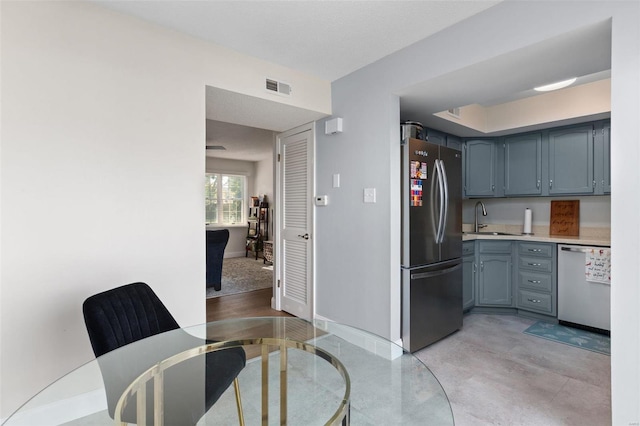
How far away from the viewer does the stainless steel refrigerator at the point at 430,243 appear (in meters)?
2.78

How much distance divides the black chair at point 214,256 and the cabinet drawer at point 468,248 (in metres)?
3.30

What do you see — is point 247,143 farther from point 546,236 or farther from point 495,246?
point 546,236

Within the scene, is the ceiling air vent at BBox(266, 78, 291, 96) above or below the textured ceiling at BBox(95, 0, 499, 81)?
below

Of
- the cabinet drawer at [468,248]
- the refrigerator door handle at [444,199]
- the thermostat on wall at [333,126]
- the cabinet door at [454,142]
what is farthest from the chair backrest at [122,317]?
the cabinet door at [454,142]

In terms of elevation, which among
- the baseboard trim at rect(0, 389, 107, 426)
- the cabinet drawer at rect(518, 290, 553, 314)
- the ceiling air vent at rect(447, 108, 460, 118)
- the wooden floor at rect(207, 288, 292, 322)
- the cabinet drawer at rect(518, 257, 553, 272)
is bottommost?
the wooden floor at rect(207, 288, 292, 322)

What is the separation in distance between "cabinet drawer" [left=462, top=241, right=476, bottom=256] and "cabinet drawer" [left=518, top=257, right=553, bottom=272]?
1.68 ft

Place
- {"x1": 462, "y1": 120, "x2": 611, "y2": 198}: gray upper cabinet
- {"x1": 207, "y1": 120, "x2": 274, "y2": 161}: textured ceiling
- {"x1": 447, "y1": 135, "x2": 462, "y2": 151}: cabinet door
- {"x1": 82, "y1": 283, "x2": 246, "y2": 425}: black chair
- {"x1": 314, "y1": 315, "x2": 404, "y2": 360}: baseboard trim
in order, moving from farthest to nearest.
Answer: {"x1": 207, "y1": 120, "x2": 274, "y2": 161}: textured ceiling
{"x1": 447, "y1": 135, "x2": 462, "y2": 151}: cabinet door
{"x1": 462, "y1": 120, "x2": 611, "y2": 198}: gray upper cabinet
{"x1": 314, "y1": 315, "x2": 404, "y2": 360}: baseboard trim
{"x1": 82, "y1": 283, "x2": 246, "y2": 425}: black chair

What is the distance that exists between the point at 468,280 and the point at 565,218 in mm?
1406

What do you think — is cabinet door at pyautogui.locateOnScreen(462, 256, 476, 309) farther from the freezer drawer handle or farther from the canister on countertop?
the canister on countertop

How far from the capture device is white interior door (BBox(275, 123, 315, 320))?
355 cm

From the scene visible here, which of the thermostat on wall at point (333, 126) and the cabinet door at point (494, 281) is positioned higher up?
the thermostat on wall at point (333, 126)

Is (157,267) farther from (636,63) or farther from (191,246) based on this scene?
(636,63)

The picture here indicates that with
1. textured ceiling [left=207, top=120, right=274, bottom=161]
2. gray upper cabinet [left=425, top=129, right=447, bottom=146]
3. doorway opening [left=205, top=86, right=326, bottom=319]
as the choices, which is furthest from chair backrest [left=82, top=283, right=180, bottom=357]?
textured ceiling [left=207, top=120, right=274, bottom=161]

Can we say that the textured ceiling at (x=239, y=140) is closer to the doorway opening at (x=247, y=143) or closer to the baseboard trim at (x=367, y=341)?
the doorway opening at (x=247, y=143)
